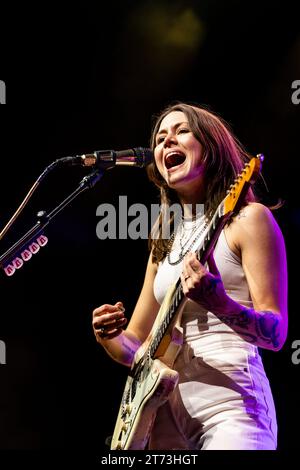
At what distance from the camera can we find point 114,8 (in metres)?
3.39

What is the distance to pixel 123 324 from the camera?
6.82ft

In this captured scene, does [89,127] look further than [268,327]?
Yes

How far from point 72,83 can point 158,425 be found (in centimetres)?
233

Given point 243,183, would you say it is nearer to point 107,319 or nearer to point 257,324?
point 257,324

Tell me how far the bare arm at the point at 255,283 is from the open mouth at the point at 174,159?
0.47 meters

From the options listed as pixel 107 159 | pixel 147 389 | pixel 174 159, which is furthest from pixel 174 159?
pixel 147 389

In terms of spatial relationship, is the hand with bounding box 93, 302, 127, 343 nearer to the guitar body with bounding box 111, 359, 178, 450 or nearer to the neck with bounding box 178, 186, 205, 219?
the guitar body with bounding box 111, 359, 178, 450

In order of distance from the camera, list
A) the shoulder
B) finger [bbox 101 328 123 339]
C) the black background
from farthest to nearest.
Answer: the black background
finger [bbox 101 328 123 339]
the shoulder

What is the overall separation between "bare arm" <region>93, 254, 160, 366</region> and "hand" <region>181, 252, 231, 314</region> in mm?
544

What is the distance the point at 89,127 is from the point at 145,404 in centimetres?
211

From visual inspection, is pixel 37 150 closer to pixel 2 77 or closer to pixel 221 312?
pixel 2 77

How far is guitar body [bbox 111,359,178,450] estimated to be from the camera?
1698mm

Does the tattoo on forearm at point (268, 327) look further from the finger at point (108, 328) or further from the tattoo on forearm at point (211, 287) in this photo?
the finger at point (108, 328)

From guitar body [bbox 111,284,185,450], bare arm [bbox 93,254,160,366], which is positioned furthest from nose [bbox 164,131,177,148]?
guitar body [bbox 111,284,185,450]
